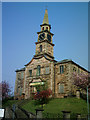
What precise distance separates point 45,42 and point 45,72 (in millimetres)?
9006

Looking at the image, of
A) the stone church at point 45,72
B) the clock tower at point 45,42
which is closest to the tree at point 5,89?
the stone church at point 45,72

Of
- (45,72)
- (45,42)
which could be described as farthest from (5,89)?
(45,42)

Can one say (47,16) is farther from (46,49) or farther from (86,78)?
(86,78)

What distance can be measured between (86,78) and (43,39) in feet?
58.0

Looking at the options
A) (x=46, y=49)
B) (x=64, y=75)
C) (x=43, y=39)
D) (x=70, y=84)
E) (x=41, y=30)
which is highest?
(x=41, y=30)

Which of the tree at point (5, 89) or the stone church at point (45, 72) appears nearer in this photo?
the stone church at point (45, 72)

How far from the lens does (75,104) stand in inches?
931

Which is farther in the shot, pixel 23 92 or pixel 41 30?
pixel 41 30

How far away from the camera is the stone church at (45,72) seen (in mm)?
31266

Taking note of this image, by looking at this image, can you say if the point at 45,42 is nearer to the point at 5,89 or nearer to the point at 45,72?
the point at 45,72

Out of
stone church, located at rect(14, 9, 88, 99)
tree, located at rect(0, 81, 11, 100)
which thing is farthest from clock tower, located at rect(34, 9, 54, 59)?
tree, located at rect(0, 81, 11, 100)

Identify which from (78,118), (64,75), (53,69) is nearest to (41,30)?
(53,69)

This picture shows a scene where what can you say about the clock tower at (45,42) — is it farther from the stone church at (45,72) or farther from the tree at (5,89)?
the tree at (5,89)

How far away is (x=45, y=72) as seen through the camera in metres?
34.0
